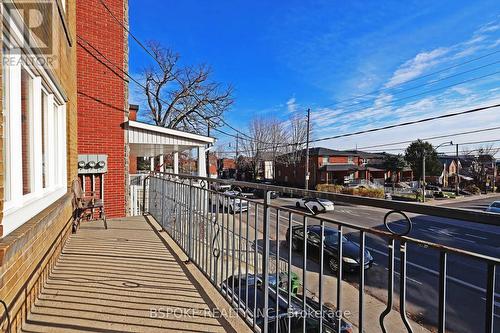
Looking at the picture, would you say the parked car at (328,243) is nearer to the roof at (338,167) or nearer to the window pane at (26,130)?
the window pane at (26,130)

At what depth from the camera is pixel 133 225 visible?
5.73 metres

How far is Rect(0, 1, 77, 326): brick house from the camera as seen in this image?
186cm

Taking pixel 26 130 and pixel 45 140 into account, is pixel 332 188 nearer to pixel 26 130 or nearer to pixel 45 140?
pixel 45 140

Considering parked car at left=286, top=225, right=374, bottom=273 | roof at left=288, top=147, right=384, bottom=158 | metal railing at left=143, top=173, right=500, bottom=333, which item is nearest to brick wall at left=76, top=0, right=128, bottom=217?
metal railing at left=143, top=173, right=500, bottom=333

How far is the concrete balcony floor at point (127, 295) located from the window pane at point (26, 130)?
3.29 ft

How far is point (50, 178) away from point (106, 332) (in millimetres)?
2172

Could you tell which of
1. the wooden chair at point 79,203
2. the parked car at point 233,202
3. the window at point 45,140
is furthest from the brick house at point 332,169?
the parked car at point 233,202

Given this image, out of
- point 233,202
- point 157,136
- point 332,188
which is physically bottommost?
point 332,188

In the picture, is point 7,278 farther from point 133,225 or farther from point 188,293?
point 133,225

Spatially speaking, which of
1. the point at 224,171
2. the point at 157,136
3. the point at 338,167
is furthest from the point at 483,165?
the point at 157,136
